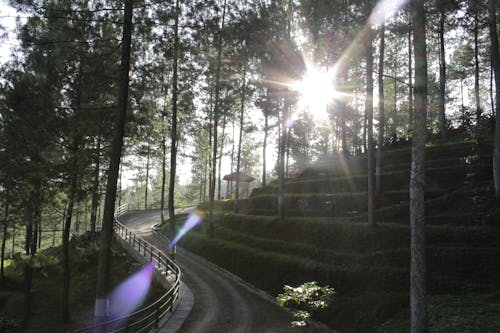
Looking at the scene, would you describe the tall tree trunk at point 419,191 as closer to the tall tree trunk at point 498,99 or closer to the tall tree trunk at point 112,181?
the tall tree trunk at point 112,181

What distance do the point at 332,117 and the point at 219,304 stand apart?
2758 cm

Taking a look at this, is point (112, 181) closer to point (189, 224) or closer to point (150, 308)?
point (150, 308)

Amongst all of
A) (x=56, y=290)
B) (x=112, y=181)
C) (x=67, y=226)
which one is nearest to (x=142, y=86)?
(x=112, y=181)

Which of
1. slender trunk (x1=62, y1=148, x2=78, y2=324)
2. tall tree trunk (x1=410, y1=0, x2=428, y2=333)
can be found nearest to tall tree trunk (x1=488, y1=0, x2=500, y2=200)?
tall tree trunk (x1=410, y1=0, x2=428, y2=333)

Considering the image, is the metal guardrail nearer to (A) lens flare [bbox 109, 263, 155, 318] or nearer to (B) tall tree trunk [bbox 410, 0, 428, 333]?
(A) lens flare [bbox 109, 263, 155, 318]

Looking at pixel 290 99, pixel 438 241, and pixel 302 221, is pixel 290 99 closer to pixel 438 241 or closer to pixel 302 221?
pixel 302 221

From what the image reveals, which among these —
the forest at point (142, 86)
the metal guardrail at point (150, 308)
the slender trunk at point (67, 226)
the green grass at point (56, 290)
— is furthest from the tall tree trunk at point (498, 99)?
the slender trunk at point (67, 226)

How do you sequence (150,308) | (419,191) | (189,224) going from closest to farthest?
(419,191)
(150,308)
(189,224)

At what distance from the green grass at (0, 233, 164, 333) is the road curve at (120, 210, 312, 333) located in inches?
102

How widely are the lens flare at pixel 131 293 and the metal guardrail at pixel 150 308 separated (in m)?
0.56

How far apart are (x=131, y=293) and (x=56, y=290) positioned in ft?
26.8

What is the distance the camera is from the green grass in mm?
16634

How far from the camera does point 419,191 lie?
24.3 feet

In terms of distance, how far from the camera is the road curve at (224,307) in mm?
11242
